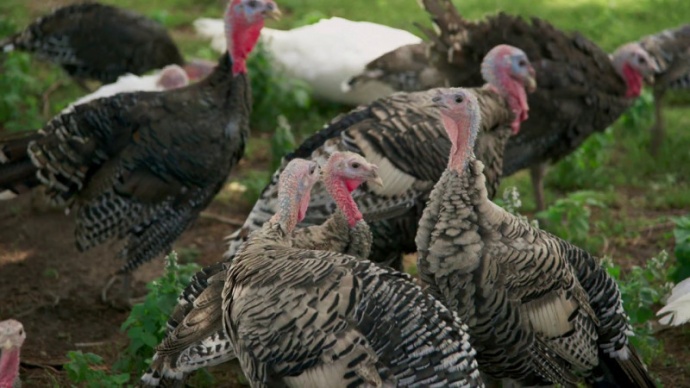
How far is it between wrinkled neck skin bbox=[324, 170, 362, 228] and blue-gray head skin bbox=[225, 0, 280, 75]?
1.55 metres

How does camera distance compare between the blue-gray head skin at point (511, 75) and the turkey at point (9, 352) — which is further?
the blue-gray head skin at point (511, 75)

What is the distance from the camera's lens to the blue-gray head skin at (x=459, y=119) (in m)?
3.74

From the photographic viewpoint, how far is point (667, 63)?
6.74 meters

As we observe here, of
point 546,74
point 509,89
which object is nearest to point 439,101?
point 509,89

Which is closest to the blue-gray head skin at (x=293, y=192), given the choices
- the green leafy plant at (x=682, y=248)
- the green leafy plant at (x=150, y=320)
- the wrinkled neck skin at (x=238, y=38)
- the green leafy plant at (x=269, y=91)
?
the green leafy plant at (x=150, y=320)

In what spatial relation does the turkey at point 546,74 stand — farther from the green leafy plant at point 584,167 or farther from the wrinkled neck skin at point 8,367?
the wrinkled neck skin at point 8,367

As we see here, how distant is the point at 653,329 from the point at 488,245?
146 cm

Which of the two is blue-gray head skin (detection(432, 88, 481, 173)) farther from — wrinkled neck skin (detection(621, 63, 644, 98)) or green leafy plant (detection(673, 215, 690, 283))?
wrinkled neck skin (detection(621, 63, 644, 98))

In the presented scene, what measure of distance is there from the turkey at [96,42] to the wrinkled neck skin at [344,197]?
12.0ft

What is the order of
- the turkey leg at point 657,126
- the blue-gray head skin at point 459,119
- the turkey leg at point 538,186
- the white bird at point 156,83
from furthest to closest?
1. the turkey leg at point 657,126
2. the white bird at point 156,83
3. the turkey leg at point 538,186
4. the blue-gray head skin at point 459,119

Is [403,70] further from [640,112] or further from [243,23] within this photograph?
[640,112]

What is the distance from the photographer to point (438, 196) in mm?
3723

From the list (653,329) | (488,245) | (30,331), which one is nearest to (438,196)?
(488,245)

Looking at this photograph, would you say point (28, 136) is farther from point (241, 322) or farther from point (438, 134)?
point (241, 322)
